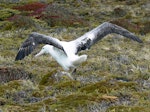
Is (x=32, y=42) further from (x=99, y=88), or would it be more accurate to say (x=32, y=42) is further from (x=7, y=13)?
(x=7, y=13)

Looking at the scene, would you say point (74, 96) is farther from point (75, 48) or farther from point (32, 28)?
point (32, 28)

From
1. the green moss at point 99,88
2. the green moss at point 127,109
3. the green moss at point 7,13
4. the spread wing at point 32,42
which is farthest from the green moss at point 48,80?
the green moss at point 7,13

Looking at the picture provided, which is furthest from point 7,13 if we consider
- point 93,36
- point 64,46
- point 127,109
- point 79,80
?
point 127,109

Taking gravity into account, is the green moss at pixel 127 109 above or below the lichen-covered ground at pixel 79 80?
above

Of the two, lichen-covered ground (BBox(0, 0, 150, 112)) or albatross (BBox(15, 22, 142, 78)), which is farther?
albatross (BBox(15, 22, 142, 78))

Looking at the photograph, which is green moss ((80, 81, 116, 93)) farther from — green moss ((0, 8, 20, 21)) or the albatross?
green moss ((0, 8, 20, 21))

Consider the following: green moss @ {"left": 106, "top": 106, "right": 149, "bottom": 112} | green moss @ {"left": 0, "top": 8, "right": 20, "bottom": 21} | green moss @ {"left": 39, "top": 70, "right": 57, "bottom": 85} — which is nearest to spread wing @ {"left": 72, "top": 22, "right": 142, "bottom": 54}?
green moss @ {"left": 39, "top": 70, "right": 57, "bottom": 85}

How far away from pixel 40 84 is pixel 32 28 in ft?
50.4

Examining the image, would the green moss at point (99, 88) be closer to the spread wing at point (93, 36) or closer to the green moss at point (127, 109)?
the green moss at point (127, 109)

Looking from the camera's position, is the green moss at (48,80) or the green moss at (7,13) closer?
→ the green moss at (48,80)

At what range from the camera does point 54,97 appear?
767 cm

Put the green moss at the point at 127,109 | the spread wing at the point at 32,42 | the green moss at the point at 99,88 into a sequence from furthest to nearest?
the spread wing at the point at 32,42
the green moss at the point at 99,88
the green moss at the point at 127,109

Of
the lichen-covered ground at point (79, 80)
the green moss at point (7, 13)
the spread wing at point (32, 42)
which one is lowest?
the green moss at point (7, 13)

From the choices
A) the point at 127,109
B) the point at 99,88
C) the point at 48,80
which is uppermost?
the point at 127,109
